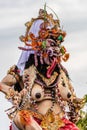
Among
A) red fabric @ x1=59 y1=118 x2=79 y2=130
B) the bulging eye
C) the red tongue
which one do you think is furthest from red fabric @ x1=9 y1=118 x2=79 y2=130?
the red tongue

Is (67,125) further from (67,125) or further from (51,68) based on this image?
(51,68)

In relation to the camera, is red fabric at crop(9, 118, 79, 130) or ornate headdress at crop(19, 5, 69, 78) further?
ornate headdress at crop(19, 5, 69, 78)

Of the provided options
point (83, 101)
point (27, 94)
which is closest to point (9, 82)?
point (27, 94)

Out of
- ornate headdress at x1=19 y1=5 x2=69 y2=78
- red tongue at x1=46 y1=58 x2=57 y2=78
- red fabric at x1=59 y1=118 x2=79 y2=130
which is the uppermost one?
ornate headdress at x1=19 y1=5 x2=69 y2=78

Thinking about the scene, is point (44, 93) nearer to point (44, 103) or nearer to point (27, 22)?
point (44, 103)

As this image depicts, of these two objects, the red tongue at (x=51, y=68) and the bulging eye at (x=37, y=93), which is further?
the red tongue at (x=51, y=68)

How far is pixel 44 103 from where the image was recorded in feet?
35.3

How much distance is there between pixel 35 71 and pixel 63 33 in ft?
2.11

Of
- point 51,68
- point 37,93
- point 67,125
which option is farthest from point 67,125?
point 51,68

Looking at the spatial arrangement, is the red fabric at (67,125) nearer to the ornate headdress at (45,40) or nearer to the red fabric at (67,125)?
the red fabric at (67,125)

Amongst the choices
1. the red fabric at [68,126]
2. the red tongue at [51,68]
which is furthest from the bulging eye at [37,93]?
the red fabric at [68,126]

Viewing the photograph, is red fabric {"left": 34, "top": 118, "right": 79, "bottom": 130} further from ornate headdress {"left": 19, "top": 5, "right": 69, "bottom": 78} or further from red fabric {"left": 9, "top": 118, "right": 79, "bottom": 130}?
ornate headdress {"left": 19, "top": 5, "right": 69, "bottom": 78}

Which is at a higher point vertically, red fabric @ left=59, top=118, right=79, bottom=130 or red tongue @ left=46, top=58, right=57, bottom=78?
red tongue @ left=46, top=58, right=57, bottom=78

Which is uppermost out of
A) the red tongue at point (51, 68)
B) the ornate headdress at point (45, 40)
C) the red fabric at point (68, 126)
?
the ornate headdress at point (45, 40)
